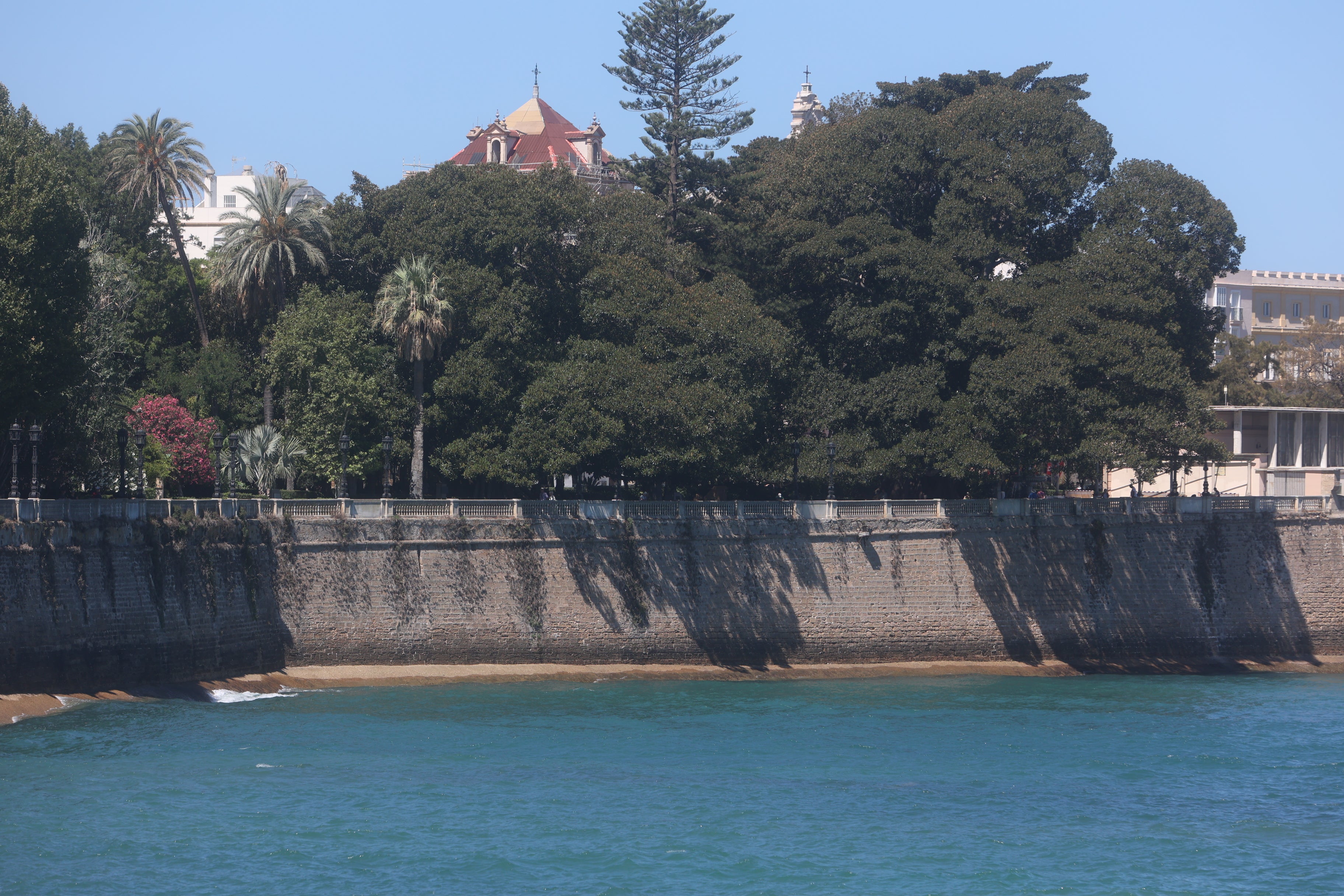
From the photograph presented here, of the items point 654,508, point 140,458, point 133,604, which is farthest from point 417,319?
point 133,604

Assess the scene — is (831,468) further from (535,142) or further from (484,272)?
(535,142)

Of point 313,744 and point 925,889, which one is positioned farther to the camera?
point 313,744

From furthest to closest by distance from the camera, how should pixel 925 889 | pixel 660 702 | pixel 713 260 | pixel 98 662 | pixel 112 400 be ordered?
pixel 713 260 → pixel 112 400 → pixel 660 702 → pixel 98 662 → pixel 925 889

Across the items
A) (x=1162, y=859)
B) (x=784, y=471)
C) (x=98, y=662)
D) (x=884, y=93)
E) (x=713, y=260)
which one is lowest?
(x=1162, y=859)

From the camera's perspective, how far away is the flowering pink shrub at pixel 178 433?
49.2m

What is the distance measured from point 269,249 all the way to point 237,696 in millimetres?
19763

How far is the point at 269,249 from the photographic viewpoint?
5212 cm

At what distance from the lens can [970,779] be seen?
1316 inches

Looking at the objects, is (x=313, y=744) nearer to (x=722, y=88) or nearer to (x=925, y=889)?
(x=925, y=889)

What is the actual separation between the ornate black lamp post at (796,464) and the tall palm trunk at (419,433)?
12.8 m

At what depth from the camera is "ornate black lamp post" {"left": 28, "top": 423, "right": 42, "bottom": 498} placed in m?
36.2

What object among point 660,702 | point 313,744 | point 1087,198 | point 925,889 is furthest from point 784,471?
point 925,889

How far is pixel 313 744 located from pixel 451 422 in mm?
16121

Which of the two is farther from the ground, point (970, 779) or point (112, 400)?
point (112, 400)
